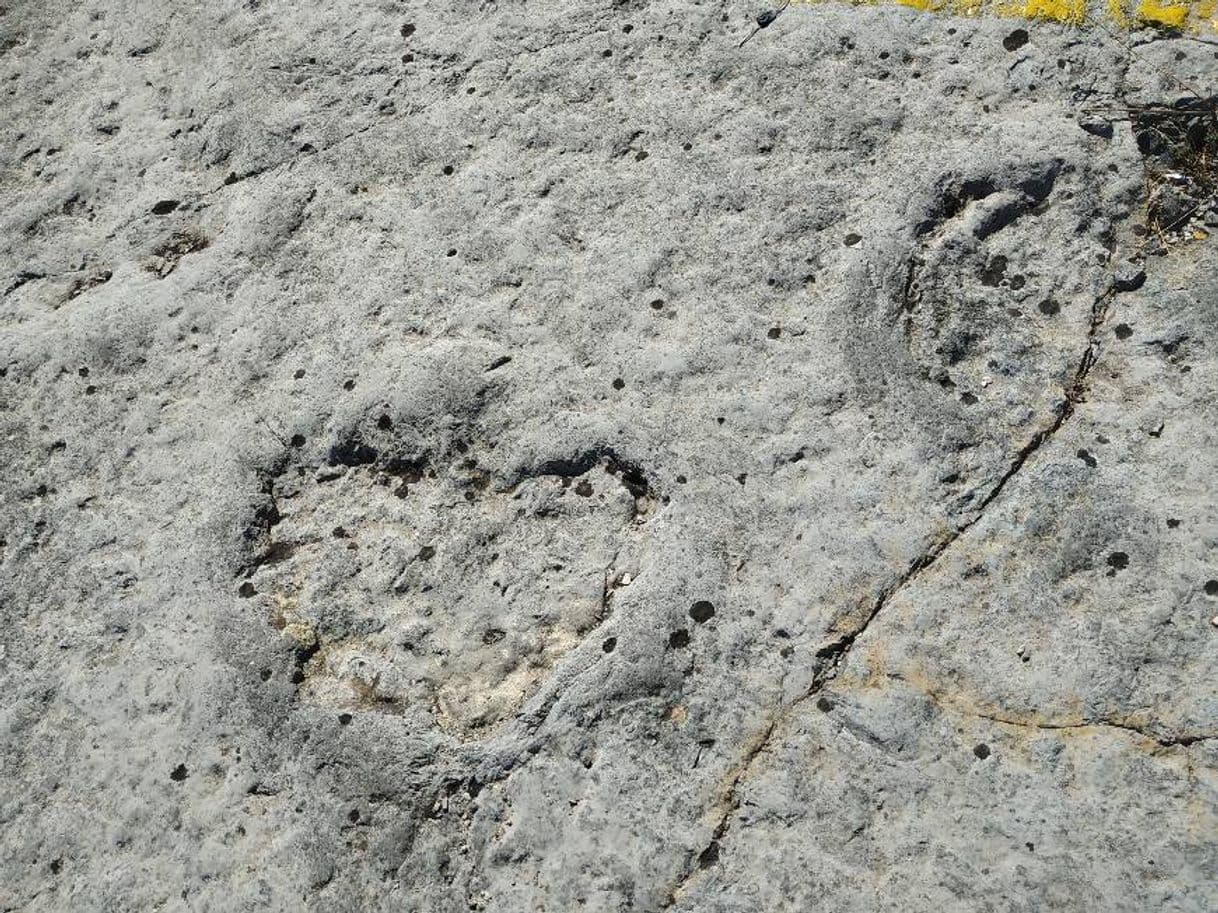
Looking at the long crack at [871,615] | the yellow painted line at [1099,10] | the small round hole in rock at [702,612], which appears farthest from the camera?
the yellow painted line at [1099,10]

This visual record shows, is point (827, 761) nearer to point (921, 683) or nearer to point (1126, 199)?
point (921, 683)

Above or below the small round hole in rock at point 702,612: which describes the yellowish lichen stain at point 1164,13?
above

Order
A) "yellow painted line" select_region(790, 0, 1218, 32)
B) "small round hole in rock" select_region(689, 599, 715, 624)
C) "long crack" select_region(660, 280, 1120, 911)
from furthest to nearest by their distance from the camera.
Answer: "yellow painted line" select_region(790, 0, 1218, 32) < "small round hole in rock" select_region(689, 599, 715, 624) < "long crack" select_region(660, 280, 1120, 911)

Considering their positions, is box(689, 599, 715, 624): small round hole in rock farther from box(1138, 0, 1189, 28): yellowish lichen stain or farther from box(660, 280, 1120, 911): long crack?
box(1138, 0, 1189, 28): yellowish lichen stain

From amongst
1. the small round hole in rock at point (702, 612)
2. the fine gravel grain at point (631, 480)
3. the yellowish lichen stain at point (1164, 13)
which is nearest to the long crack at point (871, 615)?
the fine gravel grain at point (631, 480)

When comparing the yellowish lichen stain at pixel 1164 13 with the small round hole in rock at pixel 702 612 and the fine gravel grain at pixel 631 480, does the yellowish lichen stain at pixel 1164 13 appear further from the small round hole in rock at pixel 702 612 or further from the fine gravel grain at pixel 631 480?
the small round hole in rock at pixel 702 612

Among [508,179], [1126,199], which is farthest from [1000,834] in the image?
[508,179]

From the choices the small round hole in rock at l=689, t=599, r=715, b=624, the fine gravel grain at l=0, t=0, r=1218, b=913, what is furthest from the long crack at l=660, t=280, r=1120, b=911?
the small round hole in rock at l=689, t=599, r=715, b=624

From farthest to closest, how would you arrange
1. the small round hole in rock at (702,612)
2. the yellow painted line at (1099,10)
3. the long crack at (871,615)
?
the yellow painted line at (1099,10)
the small round hole in rock at (702,612)
the long crack at (871,615)

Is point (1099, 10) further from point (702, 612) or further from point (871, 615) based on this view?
point (702, 612)
